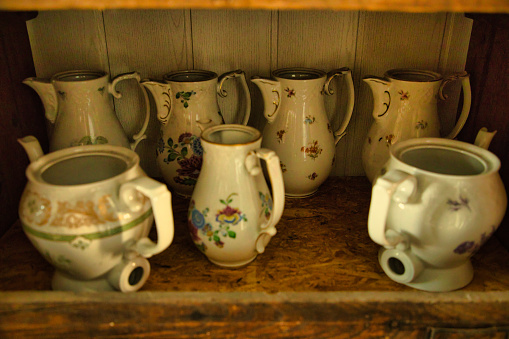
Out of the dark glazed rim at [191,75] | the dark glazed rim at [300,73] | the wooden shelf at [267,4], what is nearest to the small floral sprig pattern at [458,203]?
the wooden shelf at [267,4]

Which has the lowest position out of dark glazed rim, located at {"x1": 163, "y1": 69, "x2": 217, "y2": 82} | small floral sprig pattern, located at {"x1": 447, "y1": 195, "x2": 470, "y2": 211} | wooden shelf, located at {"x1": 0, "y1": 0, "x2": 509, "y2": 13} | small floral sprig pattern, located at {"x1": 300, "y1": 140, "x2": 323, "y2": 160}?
Answer: small floral sprig pattern, located at {"x1": 300, "y1": 140, "x2": 323, "y2": 160}

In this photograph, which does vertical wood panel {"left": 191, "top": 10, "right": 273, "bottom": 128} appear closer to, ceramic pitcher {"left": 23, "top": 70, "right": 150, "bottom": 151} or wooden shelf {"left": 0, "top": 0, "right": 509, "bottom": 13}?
ceramic pitcher {"left": 23, "top": 70, "right": 150, "bottom": 151}

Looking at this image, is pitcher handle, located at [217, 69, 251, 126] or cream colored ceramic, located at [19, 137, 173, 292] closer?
cream colored ceramic, located at [19, 137, 173, 292]

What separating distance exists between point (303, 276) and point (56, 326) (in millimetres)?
317

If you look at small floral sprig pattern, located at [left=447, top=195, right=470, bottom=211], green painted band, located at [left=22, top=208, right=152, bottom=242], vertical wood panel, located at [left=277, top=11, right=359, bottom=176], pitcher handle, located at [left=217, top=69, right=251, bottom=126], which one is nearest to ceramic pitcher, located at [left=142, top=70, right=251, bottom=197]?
pitcher handle, located at [left=217, top=69, right=251, bottom=126]

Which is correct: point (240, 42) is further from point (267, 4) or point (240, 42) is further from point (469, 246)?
point (469, 246)

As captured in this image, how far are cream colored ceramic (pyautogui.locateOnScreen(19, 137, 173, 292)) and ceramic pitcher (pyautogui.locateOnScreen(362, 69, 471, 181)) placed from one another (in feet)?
1.29

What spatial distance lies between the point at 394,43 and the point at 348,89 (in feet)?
0.41

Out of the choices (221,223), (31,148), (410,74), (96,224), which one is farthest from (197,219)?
(410,74)

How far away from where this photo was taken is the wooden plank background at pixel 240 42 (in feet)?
2.46

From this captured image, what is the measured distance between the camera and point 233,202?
57 centimetres

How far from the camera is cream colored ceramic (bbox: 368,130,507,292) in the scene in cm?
52

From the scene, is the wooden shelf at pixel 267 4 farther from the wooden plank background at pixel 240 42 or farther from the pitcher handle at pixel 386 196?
the wooden plank background at pixel 240 42

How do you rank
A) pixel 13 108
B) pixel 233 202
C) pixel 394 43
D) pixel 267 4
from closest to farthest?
pixel 267 4, pixel 233 202, pixel 13 108, pixel 394 43
